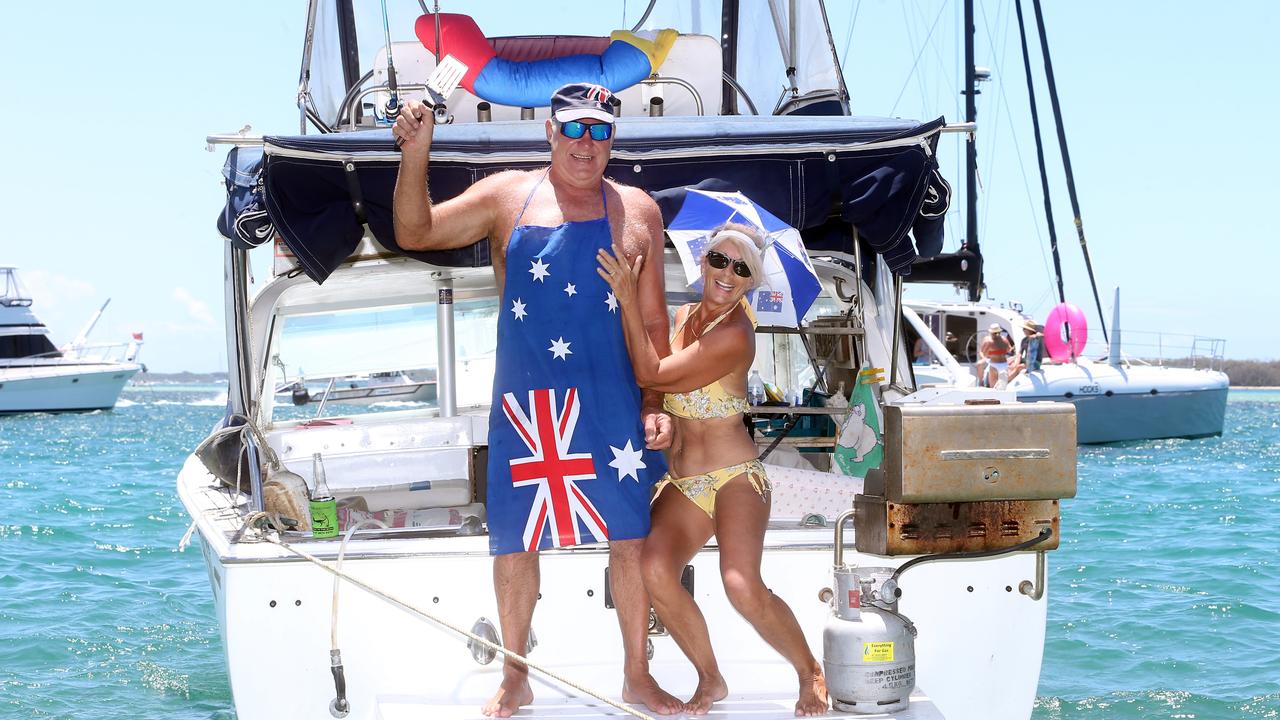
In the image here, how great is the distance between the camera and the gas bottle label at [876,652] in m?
3.59

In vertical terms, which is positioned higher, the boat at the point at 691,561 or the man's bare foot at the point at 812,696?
the boat at the point at 691,561

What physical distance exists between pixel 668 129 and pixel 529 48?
188 centimetres

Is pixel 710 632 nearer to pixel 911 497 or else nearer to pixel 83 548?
pixel 911 497

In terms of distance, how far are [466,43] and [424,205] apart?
85.7 inches

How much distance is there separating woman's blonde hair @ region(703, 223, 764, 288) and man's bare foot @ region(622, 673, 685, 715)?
129cm


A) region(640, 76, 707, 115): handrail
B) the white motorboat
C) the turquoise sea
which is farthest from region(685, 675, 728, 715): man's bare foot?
the white motorboat

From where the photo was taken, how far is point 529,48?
20.1ft

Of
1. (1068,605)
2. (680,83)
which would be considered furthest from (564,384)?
(1068,605)

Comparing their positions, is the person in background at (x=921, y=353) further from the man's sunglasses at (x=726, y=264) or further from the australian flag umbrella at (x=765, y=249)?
the man's sunglasses at (x=726, y=264)

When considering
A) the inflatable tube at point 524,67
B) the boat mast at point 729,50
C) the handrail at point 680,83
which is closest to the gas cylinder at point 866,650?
the inflatable tube at point 524,67

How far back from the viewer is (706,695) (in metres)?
3.80

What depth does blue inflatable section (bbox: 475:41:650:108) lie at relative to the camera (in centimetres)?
558

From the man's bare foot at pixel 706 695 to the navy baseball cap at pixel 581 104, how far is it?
1.77 m

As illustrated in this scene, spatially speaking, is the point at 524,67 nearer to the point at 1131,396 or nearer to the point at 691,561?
the point at 691,561
